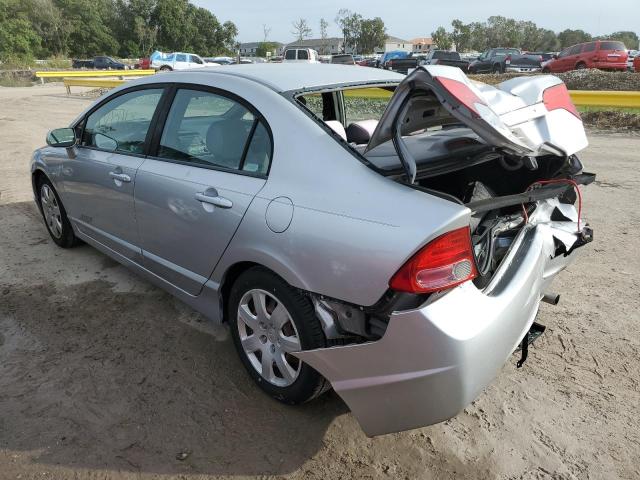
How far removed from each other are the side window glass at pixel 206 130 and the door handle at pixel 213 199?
169 millimetres

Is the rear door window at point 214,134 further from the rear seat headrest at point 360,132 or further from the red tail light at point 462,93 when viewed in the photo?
the red tail light at point 462,93

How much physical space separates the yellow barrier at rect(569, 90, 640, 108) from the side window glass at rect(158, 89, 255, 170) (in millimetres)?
9993

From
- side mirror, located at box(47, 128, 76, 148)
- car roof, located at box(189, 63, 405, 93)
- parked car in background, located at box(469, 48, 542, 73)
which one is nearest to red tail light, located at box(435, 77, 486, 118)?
car roof, located at box(189, 63, 405, 93)

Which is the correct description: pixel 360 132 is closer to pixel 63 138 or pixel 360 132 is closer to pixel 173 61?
pixel 63 138

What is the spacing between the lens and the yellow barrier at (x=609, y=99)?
10688 millimetres

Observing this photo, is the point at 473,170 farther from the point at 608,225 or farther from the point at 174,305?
the point at 608,225

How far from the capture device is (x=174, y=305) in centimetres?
369

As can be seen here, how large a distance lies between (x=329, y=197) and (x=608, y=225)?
13.2 feet

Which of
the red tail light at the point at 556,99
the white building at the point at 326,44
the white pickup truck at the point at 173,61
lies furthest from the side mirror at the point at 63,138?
the white building at the point at 326,44

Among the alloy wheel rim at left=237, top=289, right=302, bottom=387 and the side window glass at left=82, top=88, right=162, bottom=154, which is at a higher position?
the side window glass at left=82, top=88, right=162, bottom=154

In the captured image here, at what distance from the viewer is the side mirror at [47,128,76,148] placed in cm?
393

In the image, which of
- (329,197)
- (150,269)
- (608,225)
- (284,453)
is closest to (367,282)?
(329,197)

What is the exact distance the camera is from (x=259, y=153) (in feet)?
8.51

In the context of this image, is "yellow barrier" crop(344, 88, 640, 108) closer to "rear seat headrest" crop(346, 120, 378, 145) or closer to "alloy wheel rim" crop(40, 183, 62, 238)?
"rear seat headrest" crop(346, 120, 378, 145)
